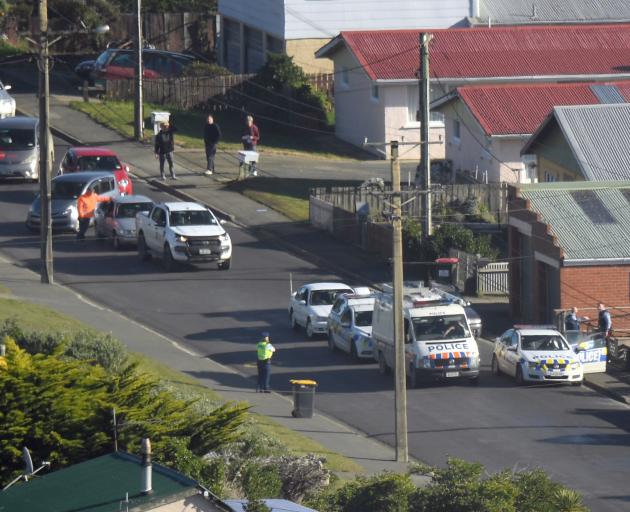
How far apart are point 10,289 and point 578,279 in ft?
48.4

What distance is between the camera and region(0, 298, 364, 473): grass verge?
25.7 metres

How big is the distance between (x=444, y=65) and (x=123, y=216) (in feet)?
58.8

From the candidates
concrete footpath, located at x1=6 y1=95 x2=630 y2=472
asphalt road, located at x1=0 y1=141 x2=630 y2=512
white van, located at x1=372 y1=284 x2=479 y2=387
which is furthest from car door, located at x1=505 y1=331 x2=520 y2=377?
concrete footpath, located at x1=6 y1=95 x2=630 y2=472

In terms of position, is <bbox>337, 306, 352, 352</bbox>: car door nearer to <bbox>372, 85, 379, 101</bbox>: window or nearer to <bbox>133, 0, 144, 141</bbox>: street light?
<bbox>133, 0, 144, 141</bbox>: street light

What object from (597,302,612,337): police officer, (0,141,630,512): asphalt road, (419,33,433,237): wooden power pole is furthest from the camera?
(419,33,433,237): wooden power pole

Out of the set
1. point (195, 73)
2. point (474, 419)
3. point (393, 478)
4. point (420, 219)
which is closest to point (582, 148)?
point (420, 219)

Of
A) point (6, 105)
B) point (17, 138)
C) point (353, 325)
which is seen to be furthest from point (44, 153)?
point (6, 105)

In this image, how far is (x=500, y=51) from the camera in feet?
191

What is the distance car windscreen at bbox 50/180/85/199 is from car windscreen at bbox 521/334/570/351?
17.5 m

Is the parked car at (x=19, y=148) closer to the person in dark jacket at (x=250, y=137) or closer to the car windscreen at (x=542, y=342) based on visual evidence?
the person in dark jacket at (x=250, y=137)

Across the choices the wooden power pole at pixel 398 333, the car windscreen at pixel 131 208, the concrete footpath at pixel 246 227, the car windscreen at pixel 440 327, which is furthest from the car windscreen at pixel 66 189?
the wooden power pole at pixel 398 333

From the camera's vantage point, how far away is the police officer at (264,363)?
104 ft

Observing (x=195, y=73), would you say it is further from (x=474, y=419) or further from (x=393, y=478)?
(x=393, y=478)

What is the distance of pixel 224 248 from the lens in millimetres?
41844
